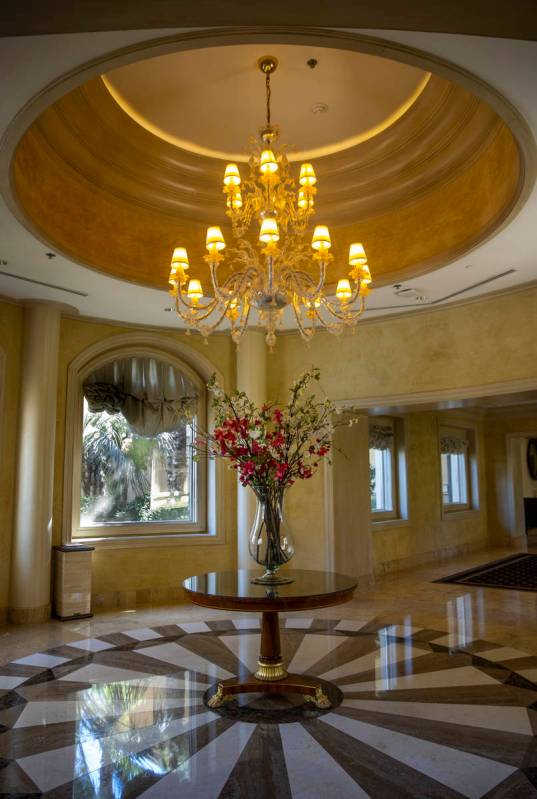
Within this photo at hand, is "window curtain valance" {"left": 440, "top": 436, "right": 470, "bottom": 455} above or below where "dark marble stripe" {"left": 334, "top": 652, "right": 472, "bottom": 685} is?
above

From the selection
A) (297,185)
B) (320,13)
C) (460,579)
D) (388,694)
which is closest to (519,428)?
(460,579)

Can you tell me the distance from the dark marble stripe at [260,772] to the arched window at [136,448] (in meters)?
4.48

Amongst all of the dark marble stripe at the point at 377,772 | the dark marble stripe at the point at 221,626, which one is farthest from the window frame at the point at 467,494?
the dark marble stripe at the point at 377,772

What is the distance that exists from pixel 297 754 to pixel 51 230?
4.40m

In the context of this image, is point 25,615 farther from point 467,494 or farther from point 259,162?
point 467,494

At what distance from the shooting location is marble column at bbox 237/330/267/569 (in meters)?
7.94

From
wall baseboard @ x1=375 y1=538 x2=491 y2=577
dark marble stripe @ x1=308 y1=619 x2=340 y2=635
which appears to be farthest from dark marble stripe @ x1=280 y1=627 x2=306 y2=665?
wall baseboard @ x1=375 y1=538 x2=491 y2=577

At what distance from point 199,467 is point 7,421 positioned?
104 inches

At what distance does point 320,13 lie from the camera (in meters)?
2.51

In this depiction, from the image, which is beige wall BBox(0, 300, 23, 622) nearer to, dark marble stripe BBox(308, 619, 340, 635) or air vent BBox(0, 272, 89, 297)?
air vent BBox(0, 272, 89, 297)

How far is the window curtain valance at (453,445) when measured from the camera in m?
12.4

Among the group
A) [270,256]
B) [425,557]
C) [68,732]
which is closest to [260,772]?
[68,732]

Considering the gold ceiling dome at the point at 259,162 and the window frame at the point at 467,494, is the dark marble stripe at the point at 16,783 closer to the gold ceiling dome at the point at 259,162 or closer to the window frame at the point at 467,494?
the gold ceiling dome at the point at 259,162

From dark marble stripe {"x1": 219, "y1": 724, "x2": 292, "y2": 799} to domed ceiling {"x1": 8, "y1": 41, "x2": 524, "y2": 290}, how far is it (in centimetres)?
393
